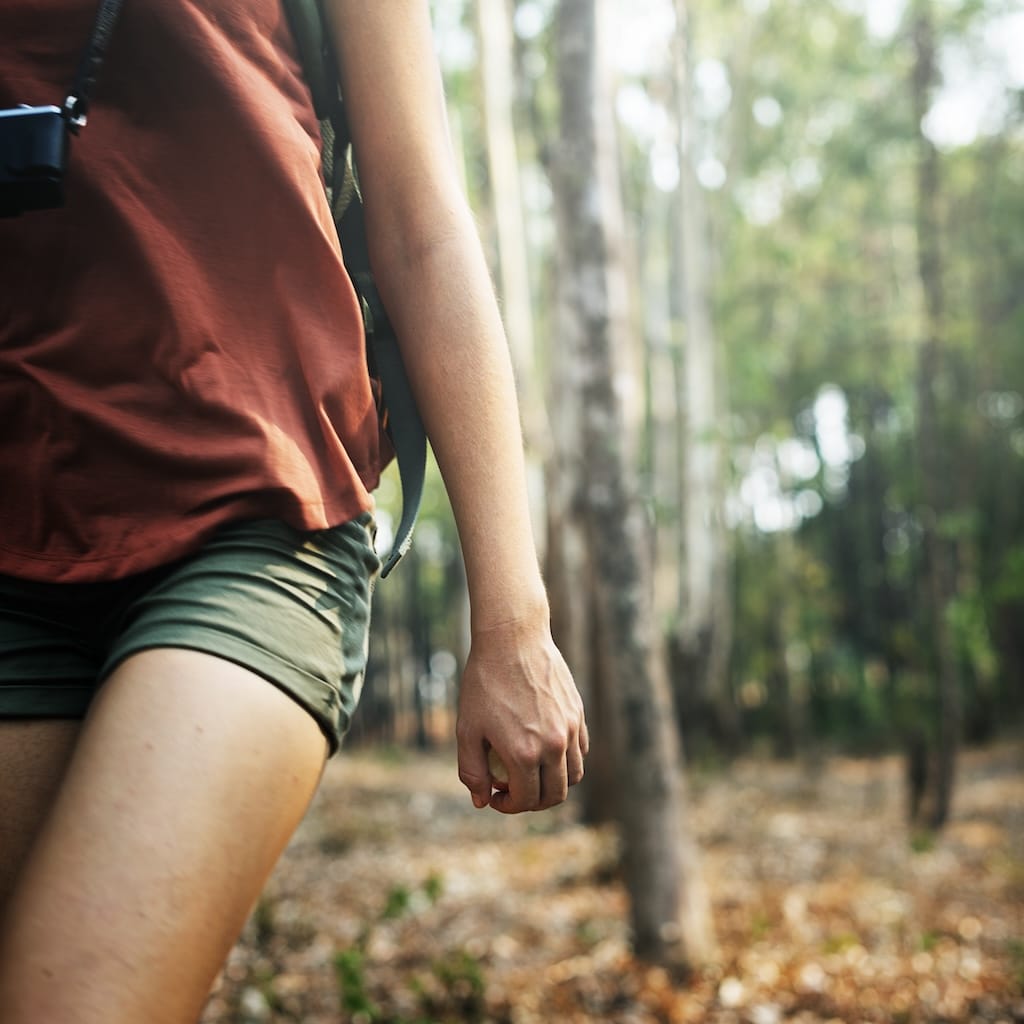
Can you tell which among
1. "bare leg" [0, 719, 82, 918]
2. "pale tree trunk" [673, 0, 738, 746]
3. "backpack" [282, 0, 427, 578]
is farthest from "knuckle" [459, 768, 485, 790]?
"pale tree trunk" [673, 0, 738, 746]

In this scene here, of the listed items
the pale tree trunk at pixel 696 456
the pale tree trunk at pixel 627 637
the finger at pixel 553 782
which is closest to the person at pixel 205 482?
the finger at pixel 553 782

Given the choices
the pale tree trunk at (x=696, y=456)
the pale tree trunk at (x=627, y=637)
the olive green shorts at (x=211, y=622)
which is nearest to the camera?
the olive green shorts at (x=211, y=622)

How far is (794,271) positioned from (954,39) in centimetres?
635

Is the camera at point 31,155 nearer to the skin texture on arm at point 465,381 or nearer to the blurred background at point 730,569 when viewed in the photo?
the skin texture on arm at point 465,381

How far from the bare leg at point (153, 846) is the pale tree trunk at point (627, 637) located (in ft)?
18.0

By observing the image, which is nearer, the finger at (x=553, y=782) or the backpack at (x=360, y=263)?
the finger at (x=553, y=782)

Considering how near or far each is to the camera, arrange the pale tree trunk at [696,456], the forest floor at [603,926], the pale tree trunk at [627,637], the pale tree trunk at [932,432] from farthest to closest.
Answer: the pale tree trunk at [696,456] → the pale tree trunk at [932,432] → the pale tree trunk at [627,637] → the forest floor at [603,926]

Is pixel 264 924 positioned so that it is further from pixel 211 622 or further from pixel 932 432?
pixel 932 432

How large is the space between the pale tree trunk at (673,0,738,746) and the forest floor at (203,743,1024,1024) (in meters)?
5.70

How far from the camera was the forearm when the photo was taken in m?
1.29

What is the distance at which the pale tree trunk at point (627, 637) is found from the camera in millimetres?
6316

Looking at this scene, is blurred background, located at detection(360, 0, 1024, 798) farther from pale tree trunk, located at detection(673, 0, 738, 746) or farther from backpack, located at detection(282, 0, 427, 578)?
backpack, located at detection(282, 0, 427, 578)

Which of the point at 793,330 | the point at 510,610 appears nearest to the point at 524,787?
the point at 510,610

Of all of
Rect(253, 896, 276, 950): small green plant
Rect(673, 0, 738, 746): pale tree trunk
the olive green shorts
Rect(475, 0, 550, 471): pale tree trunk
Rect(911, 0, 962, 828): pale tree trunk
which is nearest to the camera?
the olive green shorts
